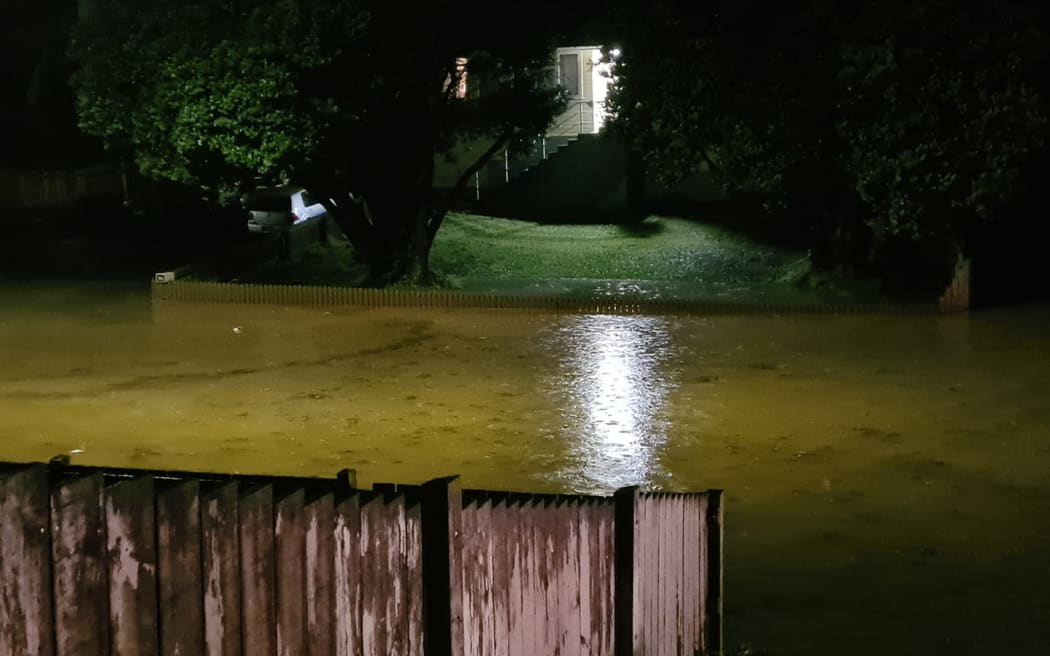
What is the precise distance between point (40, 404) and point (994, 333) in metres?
13.3

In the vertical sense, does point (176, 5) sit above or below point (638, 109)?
above

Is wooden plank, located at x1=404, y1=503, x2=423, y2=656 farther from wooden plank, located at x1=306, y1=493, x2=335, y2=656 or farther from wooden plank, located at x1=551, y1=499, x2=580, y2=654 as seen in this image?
wooden plank, located at x1=551, y1=499, x2=580, y2=654

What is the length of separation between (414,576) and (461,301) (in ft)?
56.4

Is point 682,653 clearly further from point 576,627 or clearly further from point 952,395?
point 952,395

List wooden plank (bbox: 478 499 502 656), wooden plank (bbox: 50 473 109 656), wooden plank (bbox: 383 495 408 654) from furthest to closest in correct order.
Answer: wooden plank (bbox: 478 499 502 656) → wooden plank (bbox: 383 495 408 654) → wooden plank (bbox: 50 473 109 656)

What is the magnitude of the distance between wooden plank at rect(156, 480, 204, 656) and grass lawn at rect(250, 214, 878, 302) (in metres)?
20.3

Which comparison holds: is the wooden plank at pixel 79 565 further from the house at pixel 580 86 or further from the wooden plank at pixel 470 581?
the house at pixel 580 86

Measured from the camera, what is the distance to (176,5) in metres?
21.9

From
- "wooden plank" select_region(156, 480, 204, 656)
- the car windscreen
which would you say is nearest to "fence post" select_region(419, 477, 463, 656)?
"wooden plank" select_region(156, 480, 204, 656)

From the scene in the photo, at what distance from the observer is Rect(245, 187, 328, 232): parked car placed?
30266 millimetres

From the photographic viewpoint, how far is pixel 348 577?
4.14 m

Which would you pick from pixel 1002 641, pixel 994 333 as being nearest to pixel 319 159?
pixel 994 333

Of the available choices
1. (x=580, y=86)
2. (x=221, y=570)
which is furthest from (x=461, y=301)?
(x=580, y=86)

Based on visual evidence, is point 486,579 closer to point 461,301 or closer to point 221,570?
point 221,570
